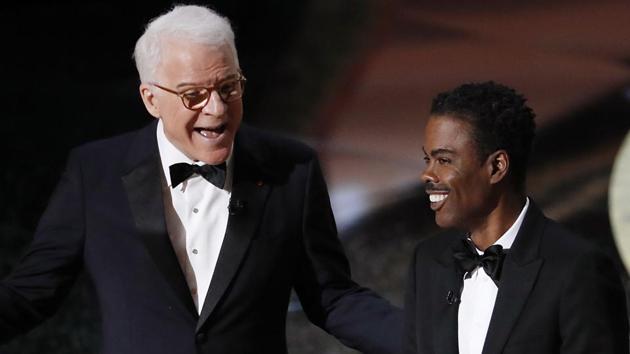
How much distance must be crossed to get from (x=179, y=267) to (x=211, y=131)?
261mm

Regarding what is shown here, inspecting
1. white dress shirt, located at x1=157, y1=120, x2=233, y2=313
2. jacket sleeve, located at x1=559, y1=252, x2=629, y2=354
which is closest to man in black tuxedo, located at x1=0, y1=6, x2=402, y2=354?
white dress shirt, located at x1=157, y1=120, x2=233, y2=313

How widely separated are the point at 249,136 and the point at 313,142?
4.42ft

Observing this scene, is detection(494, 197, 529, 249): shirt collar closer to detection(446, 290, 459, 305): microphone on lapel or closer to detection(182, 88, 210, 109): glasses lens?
detection(446, 290, 459, 305): microphone on lapel

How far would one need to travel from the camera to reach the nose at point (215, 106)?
2674 mm

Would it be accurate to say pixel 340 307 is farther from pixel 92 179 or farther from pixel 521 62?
pixel 521 62

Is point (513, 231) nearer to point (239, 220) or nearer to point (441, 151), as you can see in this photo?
point (441, 151)

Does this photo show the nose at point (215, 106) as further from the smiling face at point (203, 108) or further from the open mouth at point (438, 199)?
the open mouth at point (438, 199)

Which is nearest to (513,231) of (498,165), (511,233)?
(511,233)

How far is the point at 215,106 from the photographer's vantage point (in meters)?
2.68

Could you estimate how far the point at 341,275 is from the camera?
289 cm

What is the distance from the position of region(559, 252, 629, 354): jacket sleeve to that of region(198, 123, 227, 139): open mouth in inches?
28.3

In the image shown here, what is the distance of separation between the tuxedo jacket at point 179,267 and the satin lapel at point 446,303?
0.29 metres

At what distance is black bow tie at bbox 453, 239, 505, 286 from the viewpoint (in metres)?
2.43

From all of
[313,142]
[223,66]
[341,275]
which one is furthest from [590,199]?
[223,66]
